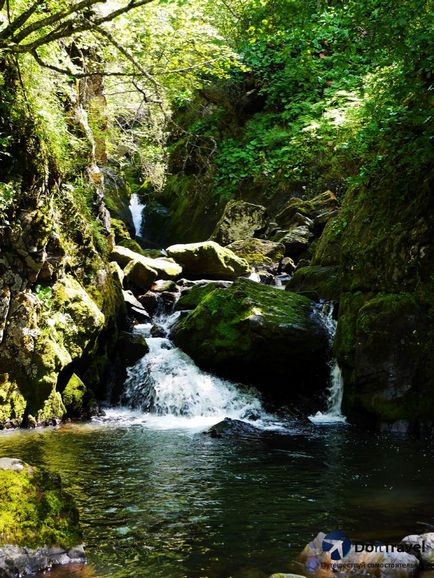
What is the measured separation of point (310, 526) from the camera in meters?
5.33

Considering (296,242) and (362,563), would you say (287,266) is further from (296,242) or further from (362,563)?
(362,563)

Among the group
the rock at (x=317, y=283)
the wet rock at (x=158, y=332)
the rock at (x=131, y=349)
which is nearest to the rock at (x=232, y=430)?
the rock at (x=131, y=349)

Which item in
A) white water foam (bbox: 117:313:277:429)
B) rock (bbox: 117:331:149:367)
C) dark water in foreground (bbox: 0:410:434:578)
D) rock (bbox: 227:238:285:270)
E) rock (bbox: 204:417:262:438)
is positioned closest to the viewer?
dark water in foreground (bbox: 0:410:434:578)

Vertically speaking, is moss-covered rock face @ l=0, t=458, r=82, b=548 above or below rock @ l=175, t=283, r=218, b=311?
below

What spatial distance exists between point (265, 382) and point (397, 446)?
372cm

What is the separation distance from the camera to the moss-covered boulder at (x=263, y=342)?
11.7 metres

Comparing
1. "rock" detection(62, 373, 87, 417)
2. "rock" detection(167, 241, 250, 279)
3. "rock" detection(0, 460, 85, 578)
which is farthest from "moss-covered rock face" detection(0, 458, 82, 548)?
"rock" detection(167, 241, 250, 279)

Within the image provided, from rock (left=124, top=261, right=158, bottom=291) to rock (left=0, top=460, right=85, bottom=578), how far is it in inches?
456

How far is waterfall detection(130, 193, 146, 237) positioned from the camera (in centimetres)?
2606

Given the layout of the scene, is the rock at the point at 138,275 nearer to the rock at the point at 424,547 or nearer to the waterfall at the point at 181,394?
the waterfall at the point at 181,394

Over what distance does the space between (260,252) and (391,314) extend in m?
8.87

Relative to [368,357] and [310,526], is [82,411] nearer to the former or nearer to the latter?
[368,357]

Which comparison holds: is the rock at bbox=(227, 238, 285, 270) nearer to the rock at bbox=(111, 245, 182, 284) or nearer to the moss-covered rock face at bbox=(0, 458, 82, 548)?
the rock at bbox=(111, 245, 182, 284)

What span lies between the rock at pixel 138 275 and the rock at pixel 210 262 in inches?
70.6
